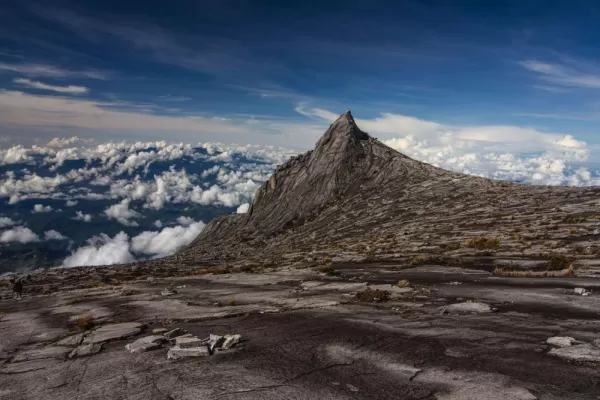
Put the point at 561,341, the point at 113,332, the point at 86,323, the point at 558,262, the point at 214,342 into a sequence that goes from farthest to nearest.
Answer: the point at 558,262, the point at 86,323, the point at 113,332, the point at 214,342, the point at 561,341

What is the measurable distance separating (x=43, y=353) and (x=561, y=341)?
18.9m

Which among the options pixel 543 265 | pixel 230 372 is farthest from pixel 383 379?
pixel 543 265

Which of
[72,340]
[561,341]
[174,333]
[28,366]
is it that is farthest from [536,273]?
[28,366]

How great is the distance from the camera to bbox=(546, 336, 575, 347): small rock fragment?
1227cm

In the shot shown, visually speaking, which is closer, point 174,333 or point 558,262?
point 174,333

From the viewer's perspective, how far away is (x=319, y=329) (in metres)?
15.2

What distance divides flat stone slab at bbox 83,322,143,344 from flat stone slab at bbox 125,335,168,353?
1933 millimetres

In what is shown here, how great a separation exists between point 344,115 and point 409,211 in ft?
216

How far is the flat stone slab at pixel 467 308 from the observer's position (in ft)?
55.3

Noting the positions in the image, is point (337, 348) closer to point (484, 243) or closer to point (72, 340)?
point (72, 340)

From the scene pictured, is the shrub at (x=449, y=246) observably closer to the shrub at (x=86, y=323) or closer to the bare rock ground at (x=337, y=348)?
the bare rock ground at (x=337, y=348)

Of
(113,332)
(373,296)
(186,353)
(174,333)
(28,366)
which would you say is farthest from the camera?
(373,296)

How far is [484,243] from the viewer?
3584cm

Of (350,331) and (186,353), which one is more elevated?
(350,331)
